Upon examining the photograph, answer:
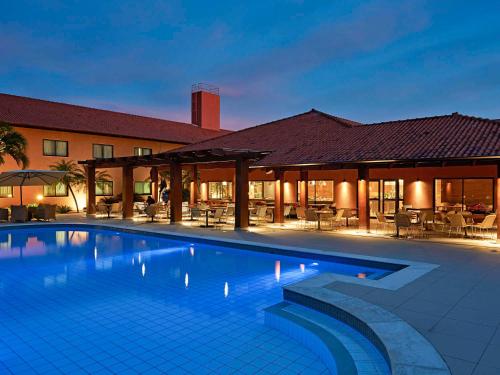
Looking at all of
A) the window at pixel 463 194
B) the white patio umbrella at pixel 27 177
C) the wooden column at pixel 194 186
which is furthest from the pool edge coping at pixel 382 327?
the wooden column at pixel 194 186

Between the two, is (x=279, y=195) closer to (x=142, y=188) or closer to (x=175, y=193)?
(x=175, y=193)

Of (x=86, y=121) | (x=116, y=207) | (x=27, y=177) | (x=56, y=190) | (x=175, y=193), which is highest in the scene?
(x=86, y=121)

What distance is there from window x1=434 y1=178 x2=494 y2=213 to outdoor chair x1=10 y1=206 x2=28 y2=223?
20046 millimetres

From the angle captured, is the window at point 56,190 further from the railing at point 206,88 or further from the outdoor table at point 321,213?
the railing at point 206,88

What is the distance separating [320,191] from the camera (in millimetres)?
Result: 22281

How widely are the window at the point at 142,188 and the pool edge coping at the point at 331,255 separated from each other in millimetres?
12754

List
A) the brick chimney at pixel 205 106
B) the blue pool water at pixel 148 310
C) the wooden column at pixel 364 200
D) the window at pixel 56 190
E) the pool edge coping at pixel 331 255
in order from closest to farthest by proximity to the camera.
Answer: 1. the blue pool water at pixel 148 310
2. the pool edge coping at pixel 331 255
3. the wooden column at pixel 364 200
4. the window at pixel 56 190
5. the brick chimney at pixel 205 106

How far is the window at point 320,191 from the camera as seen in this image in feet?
71.5

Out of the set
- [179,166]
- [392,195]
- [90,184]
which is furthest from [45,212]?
[392,195]

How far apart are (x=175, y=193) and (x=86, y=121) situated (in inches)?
530

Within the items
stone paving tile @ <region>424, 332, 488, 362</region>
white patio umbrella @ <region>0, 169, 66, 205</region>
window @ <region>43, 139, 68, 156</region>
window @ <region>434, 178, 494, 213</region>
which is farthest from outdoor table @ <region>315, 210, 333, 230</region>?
window @ <region>43, 139, 68, 156</region>

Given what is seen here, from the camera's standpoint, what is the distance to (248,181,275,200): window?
24612 millimetres

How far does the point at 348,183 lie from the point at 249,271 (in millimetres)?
11678

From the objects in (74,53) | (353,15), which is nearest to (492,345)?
(353,15)
